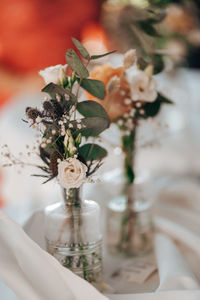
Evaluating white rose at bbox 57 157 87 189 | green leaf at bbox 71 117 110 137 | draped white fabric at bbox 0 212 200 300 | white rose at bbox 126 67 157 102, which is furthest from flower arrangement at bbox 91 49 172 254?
draped white fabric at bbox 0 212 200 300

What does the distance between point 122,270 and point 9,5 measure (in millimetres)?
2156

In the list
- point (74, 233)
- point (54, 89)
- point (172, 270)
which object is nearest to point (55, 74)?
point (54, 89)

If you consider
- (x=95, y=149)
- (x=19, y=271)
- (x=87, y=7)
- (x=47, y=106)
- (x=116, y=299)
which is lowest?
(x=116, y=299)

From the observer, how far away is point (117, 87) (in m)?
0.80

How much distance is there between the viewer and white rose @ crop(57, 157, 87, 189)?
0.65m

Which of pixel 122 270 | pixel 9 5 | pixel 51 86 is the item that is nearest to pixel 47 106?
pixel 51 86

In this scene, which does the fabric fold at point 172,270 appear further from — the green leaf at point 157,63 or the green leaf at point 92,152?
the green leaf at point 157,63

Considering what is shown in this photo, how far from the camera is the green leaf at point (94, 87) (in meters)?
0.74

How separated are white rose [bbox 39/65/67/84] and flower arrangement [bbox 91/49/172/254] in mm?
124

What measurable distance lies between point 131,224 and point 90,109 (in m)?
0.42

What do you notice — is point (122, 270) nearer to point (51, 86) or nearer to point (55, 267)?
point (55, 267)

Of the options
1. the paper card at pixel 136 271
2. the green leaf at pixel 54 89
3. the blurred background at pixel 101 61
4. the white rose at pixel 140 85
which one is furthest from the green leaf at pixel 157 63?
the paper card at pixel 136 271

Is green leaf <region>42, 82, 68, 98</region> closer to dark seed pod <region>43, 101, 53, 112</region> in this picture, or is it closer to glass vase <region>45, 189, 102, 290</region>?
dark seed pod <region>43, 101, 53, 112</region>

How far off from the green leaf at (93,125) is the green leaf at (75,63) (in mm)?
80
